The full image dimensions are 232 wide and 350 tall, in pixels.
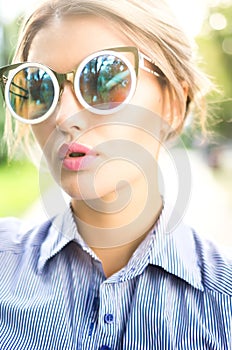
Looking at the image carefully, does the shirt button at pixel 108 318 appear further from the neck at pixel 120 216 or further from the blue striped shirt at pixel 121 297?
the neck at pixel 120 216

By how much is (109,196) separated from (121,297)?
0.18 metres

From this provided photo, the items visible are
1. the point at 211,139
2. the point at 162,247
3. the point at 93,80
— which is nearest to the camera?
the point at 93,80

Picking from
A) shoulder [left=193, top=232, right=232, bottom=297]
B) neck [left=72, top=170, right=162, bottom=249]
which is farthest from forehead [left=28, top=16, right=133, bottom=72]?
shoulder [left=193, top=232, right=232, bottom=297]

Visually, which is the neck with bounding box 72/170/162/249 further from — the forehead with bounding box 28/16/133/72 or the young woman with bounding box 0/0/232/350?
the forehead with bounding box 28/16/133/72

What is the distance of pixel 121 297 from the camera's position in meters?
0.90

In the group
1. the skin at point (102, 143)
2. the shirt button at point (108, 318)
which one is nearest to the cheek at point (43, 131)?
the skin at point (102, 143)

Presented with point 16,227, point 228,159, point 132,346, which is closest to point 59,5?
point 16,227

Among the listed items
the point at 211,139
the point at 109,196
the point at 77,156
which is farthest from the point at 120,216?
the point at 211,139

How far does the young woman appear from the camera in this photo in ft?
2.81

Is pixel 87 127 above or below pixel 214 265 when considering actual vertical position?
above

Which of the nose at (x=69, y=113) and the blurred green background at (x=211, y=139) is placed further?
the blurred green background at (x=211, y=139)

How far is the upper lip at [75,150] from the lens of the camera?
0.86 m

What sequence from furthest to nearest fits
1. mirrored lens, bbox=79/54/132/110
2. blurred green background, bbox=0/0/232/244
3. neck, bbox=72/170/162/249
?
blurred green background, bbox=0/0/232/244 → neck, bbox=72/170/162/249 → mirrored lens, bbox=79/54/132/110

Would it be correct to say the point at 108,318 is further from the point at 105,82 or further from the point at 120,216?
the point at 105,82
